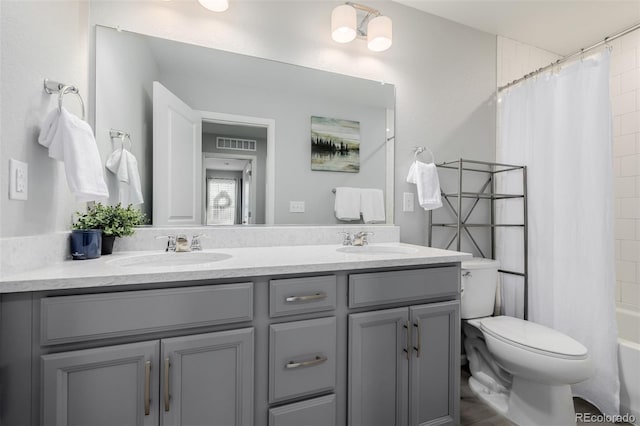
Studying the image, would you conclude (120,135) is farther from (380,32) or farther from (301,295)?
(380,32)

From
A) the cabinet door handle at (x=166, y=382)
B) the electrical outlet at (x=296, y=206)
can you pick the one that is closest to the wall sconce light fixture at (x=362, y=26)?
the electrical outlet at (x=296, y=206)

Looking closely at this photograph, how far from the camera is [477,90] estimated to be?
2.24 metres

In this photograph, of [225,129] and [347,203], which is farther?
[347,203]

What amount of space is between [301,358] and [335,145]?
1.18m

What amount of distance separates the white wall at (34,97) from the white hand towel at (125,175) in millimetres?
184

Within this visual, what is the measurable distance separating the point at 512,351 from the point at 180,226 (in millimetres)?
1760

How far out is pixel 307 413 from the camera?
43.4 inches

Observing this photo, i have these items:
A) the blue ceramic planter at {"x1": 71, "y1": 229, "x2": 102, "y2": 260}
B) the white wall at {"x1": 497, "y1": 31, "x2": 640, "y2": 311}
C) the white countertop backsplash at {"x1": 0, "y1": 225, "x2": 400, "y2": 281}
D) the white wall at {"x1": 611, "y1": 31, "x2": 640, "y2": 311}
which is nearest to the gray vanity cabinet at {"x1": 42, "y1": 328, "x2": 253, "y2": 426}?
the white countertop backsplash at {"x1": 0, "y1": 225, "x2": 400, "y2": 281}

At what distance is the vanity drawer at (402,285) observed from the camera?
3.88 feet

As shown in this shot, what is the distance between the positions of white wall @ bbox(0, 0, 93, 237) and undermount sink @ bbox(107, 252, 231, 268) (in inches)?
11.0

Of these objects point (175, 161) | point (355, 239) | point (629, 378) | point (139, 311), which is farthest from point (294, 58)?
point (629, 378)

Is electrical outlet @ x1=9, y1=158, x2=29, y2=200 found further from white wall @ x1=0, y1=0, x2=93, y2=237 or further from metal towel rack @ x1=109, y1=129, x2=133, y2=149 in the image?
metal towel rack @ x1=109, y1=129, x2=133, y2=149

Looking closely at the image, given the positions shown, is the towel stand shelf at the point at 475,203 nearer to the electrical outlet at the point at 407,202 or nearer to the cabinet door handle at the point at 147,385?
the electrical outlet at the point at 407,202

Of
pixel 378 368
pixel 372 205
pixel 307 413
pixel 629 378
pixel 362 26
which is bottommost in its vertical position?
pixel 629 378
